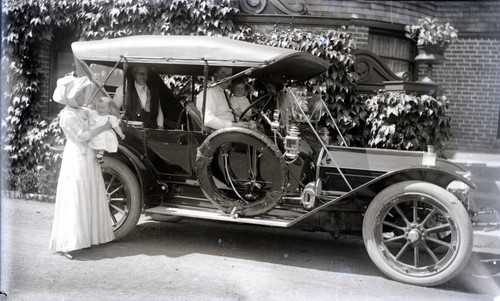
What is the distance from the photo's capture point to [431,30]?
806 cm

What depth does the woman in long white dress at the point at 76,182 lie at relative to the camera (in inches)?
183

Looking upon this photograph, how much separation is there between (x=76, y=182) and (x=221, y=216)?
4.78 ft

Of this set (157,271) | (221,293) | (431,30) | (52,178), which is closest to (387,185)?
(221,293)

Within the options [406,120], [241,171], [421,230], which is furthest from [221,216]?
[406,120]

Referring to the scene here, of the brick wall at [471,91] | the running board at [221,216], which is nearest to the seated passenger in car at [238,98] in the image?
the running board at [221,216]

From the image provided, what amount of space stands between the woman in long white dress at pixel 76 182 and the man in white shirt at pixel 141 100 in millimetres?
567

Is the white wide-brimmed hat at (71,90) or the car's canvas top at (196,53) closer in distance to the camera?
the white wide-brimmed hat at (71,90)

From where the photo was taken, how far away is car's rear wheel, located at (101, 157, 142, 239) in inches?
202

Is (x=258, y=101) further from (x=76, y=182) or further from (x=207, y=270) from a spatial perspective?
(x=76, y=182)

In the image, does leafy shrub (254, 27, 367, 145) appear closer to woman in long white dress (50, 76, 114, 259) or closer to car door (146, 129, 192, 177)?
car door (146, 129, 192, 177)

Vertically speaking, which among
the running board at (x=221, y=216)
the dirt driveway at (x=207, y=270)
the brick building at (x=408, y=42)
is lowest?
the dirt driveway at (x=207, y=270)

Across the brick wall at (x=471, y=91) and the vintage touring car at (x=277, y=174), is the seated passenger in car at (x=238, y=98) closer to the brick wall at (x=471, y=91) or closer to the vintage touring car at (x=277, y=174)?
the vintage touring car at (x=277, y=174)

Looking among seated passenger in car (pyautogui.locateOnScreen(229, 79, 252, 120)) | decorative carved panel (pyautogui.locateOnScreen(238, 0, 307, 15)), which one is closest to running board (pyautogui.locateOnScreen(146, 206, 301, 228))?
seated passenger in car (pyautogui.locateOnScreen(229, 79, 252, 120))

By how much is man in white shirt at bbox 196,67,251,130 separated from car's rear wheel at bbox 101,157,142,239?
104 centimetres
